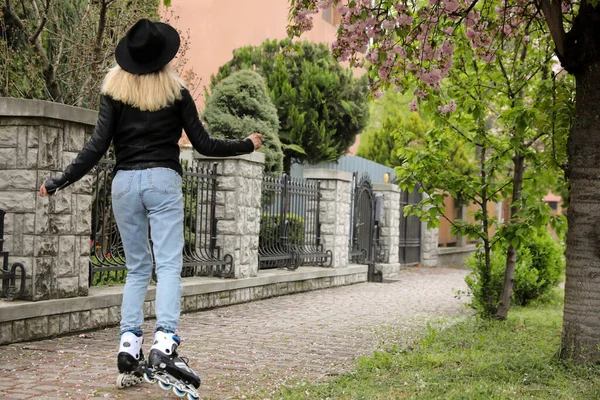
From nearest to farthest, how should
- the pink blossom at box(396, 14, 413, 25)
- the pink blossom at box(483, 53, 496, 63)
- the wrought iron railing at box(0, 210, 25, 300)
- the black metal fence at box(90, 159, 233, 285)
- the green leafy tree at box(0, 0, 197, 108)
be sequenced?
the pink blossom at box(396, 14, 413, 25) → the wrought iron railing at box(0, 210, 25, 300) → the pink blossom at box(483, 53, 496, 63) → the black metal fence at box(90, 159, 233, 285) → the green leafy tree at box(0, 0, 197, 108)

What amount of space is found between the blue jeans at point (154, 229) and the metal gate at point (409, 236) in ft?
45.1

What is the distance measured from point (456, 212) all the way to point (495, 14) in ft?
56.0

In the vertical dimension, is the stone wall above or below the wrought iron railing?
below

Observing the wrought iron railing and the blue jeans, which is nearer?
the blue jeans

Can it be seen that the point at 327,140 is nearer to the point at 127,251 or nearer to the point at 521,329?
the point at 521,329

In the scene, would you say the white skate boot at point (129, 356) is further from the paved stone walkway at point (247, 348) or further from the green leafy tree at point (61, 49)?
the green leafy tree at point (61, 49)

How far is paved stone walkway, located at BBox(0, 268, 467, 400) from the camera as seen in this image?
461 centimetres

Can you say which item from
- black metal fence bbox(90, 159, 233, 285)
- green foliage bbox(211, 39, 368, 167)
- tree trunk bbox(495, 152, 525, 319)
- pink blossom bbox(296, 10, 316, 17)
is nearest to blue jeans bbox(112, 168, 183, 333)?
pink blossom bbox(296, 10, 316, 17)

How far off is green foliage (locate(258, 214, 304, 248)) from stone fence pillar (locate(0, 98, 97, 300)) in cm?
497

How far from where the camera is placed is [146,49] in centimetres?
430

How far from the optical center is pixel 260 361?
18.7 ft

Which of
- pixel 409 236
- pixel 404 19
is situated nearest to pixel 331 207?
pixel 409 236

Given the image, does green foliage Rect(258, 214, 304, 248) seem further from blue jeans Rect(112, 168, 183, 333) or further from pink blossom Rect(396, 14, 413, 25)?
blue jeans Rect(112, 168, 183, 333)

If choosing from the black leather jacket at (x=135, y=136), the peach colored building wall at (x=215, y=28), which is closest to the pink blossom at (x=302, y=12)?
the black leather jacket at (x=135, y=136)
